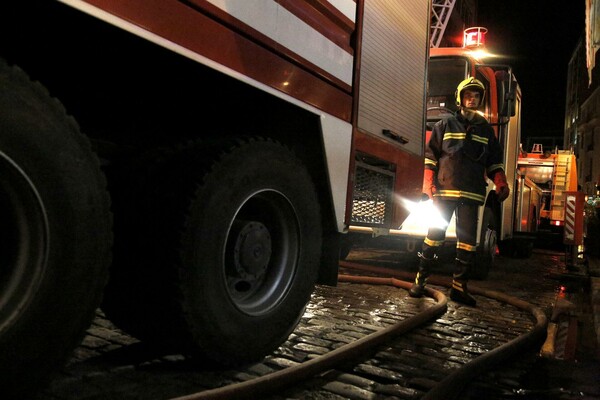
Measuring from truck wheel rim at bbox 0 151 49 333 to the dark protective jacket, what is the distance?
3938 millimetres

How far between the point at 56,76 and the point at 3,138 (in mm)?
672

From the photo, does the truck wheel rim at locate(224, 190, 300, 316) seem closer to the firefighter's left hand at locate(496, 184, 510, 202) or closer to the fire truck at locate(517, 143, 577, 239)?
the firefighter's left hand at locate(496, 184, 510, 202)

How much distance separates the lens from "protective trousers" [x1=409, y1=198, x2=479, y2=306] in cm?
482

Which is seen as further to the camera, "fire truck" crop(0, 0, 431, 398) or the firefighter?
the firefighter

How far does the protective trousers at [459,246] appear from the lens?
15.8 feet

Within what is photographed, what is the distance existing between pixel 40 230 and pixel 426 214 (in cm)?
498

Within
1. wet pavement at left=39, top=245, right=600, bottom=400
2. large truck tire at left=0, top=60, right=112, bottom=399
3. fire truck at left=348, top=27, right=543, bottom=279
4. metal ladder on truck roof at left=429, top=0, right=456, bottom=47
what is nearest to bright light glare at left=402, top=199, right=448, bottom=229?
fire truck at left=348, top=27, right=543, bottom=279

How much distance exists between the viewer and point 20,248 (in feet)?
5.03

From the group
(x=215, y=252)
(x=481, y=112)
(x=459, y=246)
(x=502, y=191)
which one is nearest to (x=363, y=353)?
(x=215, y=252)

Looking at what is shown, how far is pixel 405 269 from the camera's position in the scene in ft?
23.2

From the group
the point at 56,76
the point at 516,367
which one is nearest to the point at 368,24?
the point at 56,76

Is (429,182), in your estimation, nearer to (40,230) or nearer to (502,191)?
(502,191)

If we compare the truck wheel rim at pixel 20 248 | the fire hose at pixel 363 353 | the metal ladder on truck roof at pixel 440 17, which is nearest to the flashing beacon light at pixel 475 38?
the fire hose at pixel 363 353

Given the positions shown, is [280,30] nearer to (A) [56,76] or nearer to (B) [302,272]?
(A) [56,76]
